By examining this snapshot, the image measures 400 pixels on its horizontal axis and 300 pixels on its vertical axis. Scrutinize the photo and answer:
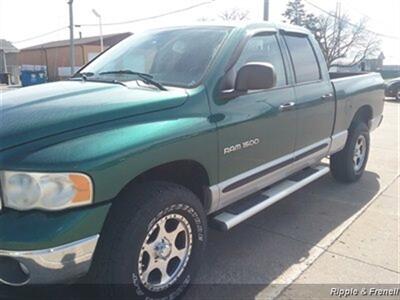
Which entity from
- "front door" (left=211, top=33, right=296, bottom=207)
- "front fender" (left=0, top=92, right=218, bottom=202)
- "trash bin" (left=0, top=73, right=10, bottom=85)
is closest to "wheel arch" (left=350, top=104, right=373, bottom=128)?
"front door" (left=211, top=33, right=296, bottom=207)

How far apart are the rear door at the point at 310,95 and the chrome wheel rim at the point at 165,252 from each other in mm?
1686

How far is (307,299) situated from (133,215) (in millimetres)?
1385

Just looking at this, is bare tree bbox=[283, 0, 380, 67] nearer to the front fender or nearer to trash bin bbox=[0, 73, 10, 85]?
trash bin bbox=[0, 73, 10, 85]

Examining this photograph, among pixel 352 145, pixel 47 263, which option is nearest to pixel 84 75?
pixel 47 263

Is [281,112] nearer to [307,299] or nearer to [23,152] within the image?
[307,299]

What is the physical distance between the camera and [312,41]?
461 cm

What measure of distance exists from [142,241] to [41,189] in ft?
2.13

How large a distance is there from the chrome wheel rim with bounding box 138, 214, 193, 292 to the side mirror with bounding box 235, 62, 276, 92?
41.8 inches

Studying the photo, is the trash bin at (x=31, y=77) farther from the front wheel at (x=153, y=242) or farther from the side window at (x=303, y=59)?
the front wheel at (x=153, y=242)

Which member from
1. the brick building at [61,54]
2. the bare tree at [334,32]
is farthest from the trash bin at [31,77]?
the bare tree at [334,32]

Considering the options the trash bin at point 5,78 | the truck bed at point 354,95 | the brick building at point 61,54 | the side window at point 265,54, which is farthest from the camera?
the brick building at point 61,54

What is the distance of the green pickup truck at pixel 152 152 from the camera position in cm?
216

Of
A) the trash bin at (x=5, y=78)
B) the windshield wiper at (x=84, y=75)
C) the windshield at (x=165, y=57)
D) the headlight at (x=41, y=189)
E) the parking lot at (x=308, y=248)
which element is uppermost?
the windshield at (x=165, y=57)

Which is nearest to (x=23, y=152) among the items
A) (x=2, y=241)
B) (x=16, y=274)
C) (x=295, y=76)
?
(x=2, y=241)
